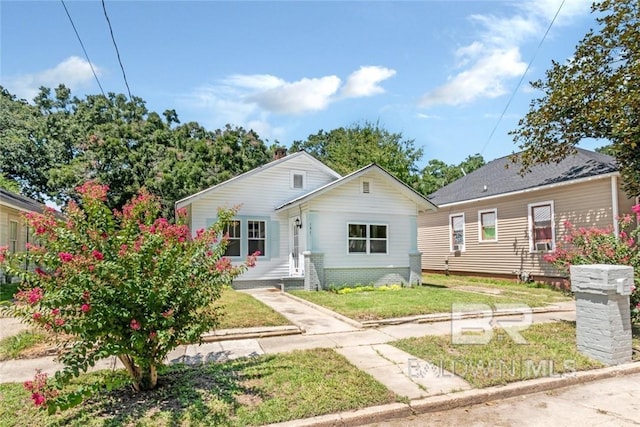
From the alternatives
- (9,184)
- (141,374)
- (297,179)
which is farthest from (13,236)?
(141,374)

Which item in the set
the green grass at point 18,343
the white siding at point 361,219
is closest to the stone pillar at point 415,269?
the white siding at point 361,219

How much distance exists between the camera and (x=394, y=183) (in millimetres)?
13727

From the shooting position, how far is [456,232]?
17.7 meters

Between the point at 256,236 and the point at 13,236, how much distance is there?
30.0 feet

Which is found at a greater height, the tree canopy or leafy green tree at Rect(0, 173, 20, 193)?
the tree canopy

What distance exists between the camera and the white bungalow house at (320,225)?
13.0 m

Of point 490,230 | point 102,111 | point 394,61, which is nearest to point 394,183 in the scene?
point 394,61

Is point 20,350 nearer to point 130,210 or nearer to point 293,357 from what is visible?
point 130,210

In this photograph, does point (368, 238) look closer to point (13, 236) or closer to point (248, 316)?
point (248, 316)

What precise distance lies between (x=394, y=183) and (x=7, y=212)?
13.7 metres

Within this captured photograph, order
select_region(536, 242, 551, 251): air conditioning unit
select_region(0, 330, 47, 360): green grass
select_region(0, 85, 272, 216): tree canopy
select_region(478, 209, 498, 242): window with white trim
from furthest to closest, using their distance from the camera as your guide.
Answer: select_region(0, 85, 272, 216): tree canopy, select_region(478, 209, 498, 242): window with white trim, select_region(536, 242, 551, 251): air conditioning unit, select_region(0, 330, 47, 360): green grass

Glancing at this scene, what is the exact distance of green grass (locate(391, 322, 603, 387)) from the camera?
4547 millimetres

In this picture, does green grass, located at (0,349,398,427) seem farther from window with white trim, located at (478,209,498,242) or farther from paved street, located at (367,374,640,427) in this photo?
window with white trim, located at (478,209,498,242)

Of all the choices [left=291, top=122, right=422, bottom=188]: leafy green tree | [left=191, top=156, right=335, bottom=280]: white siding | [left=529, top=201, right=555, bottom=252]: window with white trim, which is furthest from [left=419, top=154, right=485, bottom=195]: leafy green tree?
[left=191, top=156, right=335, bottom=280]: white siding
